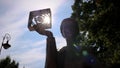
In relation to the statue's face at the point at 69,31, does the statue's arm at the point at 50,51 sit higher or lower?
lower

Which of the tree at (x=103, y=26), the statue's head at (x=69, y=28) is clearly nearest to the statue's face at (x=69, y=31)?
the statue's head at (x=69, y=28)

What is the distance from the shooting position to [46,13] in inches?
104

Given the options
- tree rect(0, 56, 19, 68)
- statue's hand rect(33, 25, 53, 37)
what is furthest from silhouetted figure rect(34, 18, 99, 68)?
tree rect(0, 56, 19, 68)

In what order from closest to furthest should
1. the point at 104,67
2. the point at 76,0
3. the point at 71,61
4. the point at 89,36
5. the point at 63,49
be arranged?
the point at 104,67, the point at 71,61, the point at 63,49, the point at 89,36, the point at 76,0

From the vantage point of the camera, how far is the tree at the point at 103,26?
2169 cm

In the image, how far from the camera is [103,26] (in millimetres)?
22672

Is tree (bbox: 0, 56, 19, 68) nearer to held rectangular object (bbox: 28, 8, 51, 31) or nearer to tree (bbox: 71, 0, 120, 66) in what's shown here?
tree (bbox: 71, 0, 120, 66)

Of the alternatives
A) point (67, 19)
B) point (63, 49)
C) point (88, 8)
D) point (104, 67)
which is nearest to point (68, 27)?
point (67, 19)

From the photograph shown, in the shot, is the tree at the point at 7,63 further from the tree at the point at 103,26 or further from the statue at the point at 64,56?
the statue at the point at 64,56

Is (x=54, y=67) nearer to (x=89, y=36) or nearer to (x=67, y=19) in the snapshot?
(x=67, y=19)

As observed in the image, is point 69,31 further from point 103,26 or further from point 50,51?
point 103,26

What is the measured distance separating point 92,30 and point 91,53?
21.3m

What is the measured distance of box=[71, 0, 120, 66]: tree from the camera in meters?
21.7

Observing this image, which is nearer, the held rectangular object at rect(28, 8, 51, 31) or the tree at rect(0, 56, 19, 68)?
the held rectangular object at rect(28, 8, 51, 31)
